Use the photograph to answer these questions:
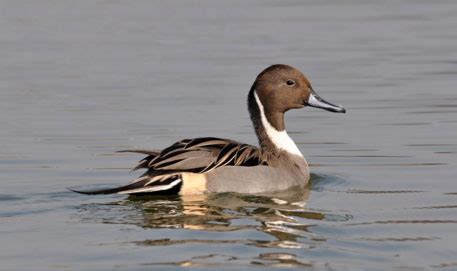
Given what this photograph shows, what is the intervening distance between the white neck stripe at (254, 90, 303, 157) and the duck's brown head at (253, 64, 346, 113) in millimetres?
59

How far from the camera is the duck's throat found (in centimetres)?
1195

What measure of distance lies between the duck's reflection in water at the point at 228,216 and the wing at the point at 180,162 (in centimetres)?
12

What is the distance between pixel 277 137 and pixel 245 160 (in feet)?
2.69

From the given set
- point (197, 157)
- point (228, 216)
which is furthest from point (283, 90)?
point (228, 216)

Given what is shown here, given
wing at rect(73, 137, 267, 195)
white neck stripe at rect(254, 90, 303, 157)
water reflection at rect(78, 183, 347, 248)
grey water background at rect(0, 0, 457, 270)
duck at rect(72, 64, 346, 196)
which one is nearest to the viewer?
grey water background at rect(0, 0, 457, 270)

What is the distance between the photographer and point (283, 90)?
12.0m

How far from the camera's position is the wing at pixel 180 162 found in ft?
35.3

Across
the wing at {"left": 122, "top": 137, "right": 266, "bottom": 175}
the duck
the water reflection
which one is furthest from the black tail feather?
the wing at {"left": 122, "top": 137, "right": 266, "bottom": 175}

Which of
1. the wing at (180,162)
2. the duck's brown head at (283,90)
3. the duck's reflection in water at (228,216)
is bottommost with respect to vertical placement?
the duck's reflection in water at (228,216)

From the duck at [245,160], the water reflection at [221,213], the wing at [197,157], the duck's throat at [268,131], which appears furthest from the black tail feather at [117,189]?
the duck's throat at [268,131]

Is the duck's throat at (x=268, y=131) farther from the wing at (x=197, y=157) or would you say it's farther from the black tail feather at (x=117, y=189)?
the black tail feather at (x=117, y=189)

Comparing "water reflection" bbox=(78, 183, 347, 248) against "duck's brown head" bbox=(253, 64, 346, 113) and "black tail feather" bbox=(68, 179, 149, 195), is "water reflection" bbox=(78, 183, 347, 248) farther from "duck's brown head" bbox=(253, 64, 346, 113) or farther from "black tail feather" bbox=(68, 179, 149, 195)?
"duck's brown head" bbox=(253, 64, 346, 113)

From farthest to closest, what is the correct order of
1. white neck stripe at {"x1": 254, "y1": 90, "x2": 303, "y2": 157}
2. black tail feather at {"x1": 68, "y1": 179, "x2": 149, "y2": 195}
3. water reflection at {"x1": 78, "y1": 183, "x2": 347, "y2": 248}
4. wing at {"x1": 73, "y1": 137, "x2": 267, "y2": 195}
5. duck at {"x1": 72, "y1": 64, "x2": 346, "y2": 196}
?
1. white neck stripe at {"x1": 254, "y1": 90, "x2": 303, "y2": 157}
2. duck at {"x1": 72, "y1": 64, "x2": 346, "y2": 196}
3. wing at {"x1": 73, "y1": 137, "x2": 267, "y2": 195}
4. black tail feather at {"x1": 68, "y1": 179, "x2": 149, "y2": 195}
5. water reflection at {"x1": 78, "y1": 183, "x2": 347, "y2": 248}

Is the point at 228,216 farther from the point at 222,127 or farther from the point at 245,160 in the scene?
the point at 222,127
